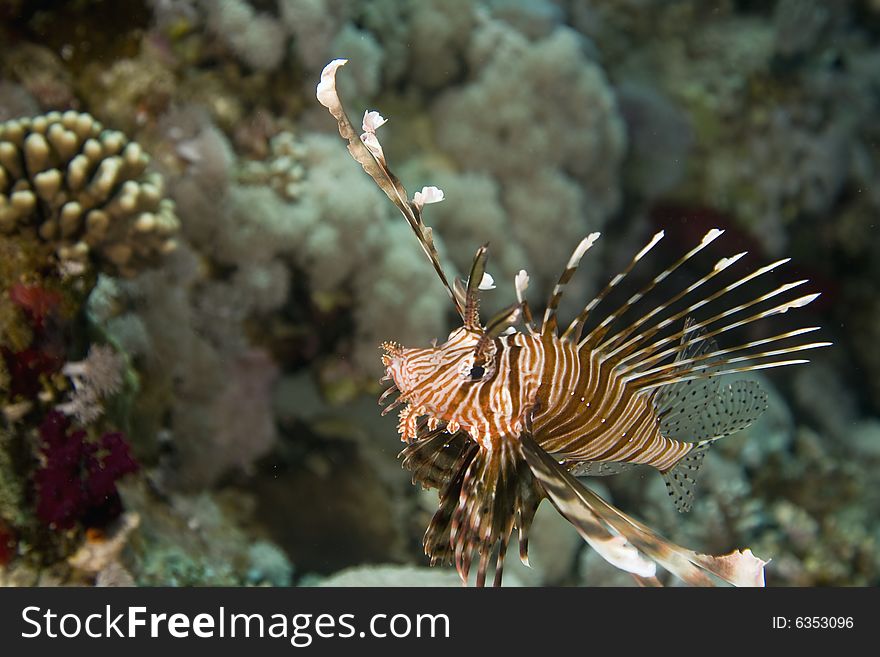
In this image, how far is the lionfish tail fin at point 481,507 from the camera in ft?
6.69

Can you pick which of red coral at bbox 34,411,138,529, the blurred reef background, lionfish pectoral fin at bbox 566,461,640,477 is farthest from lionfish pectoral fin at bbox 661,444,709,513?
red coral at bbox 34,411,138,529

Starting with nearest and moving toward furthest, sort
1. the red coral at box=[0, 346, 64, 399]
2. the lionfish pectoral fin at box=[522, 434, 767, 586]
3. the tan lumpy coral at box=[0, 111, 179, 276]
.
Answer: the lionfish pectoral fin at box=[522, 434, 767, 586]
the red coral at box=[0, 346, 64, 399]
the tan lumpy coral at box=[0, 111, 179, 276]

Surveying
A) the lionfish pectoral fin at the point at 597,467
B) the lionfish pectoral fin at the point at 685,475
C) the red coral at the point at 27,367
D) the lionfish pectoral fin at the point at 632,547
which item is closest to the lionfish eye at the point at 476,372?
the lionfish pectoral fin at the point at 632,547

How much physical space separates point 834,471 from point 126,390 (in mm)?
6468

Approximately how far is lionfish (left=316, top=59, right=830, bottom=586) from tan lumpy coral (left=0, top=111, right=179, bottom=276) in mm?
1823

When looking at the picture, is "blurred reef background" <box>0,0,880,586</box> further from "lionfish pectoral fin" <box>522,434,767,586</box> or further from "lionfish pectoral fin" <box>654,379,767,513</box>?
"lionfish pectoral fin" <box>522,434,767,586</box>

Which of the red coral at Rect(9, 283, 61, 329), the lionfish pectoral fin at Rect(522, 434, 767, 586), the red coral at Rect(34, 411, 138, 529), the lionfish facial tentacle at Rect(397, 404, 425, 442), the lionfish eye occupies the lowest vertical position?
the red coral at Rect(34, 411, 138, 529)

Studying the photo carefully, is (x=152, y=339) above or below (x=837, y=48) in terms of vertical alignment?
below

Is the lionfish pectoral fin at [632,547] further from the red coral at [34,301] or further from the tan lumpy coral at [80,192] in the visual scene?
the tan lumpy coral at [80,192]

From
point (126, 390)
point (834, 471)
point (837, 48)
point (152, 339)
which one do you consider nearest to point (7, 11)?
point (152, 339)

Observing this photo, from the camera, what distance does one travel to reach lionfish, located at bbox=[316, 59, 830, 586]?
193 cm

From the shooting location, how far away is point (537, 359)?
2158 mm
